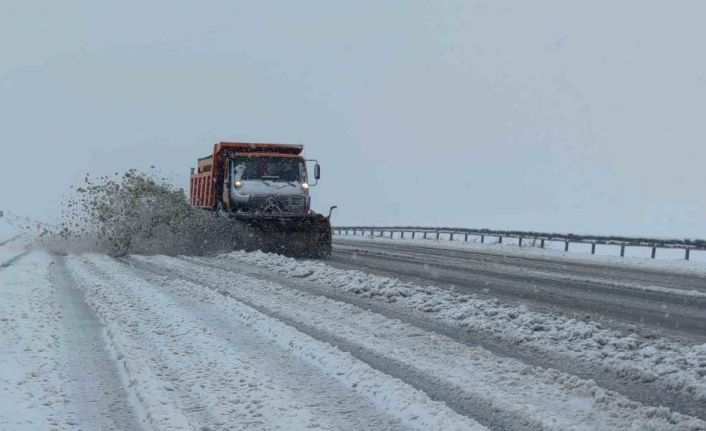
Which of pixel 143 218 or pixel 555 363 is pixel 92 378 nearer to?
pixel 555 363

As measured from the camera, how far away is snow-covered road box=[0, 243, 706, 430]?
192 inches

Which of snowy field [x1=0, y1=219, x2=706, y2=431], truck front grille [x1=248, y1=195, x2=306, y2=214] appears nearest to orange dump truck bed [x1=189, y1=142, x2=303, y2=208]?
truck front grille [x1=248, y1=195, x2=306, y2=214]

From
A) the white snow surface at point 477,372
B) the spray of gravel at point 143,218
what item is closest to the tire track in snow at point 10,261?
the spray of gravel at point 143,218

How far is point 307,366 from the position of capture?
6.35m

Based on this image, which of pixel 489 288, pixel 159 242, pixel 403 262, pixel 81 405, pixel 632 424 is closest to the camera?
pixel 632 424

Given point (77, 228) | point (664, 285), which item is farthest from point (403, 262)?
point (77, 228)

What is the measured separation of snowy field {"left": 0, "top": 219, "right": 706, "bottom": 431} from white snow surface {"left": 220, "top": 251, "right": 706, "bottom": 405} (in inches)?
1.0

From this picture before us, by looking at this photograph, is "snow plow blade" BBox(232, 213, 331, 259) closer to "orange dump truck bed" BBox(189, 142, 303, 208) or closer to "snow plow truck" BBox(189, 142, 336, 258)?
"snow plow truck" BBox(189, 142, 336, 258)

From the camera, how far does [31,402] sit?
5.09 meters

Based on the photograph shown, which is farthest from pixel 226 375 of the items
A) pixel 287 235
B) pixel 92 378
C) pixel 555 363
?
pixel 287 235

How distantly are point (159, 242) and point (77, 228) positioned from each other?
3881 mm

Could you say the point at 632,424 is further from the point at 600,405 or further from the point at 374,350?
the point at 374,350

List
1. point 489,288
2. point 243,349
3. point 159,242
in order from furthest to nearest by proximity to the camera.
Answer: point 159,242 → point 489,288 → point 243,349

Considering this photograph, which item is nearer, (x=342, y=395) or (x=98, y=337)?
(x=342, y=395)
